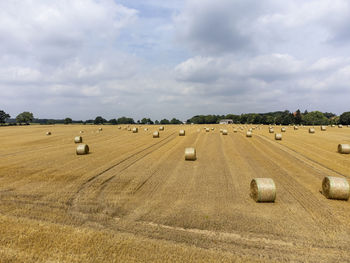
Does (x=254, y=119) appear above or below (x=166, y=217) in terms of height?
above

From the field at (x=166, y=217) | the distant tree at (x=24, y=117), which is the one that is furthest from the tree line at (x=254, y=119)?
the field at (x=166, y=217)

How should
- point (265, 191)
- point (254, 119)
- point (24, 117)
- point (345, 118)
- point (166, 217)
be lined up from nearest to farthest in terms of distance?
point (166, 217) → point (265, 191) → point (345, 118) → point (24, 117) → point (254, 119)

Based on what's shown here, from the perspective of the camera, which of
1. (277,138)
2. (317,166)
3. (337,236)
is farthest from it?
(277,138)

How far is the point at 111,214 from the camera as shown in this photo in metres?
8.24

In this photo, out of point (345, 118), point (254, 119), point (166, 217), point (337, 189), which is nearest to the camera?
point (166, 217)

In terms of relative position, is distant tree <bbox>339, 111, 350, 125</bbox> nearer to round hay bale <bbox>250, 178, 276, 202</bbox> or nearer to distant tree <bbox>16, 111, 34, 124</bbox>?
round hay bale <bbox>250, 178, 276, 202</bbox>

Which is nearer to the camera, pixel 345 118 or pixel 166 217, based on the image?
pixel 166 217

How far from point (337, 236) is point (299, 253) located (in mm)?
1982

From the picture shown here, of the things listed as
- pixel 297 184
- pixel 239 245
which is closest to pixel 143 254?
pixel 239 245

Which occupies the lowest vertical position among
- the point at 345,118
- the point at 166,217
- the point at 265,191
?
the point at 166,217

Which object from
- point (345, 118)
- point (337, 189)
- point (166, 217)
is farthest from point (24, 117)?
point (345, 118)

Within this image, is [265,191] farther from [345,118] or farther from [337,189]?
[345,118]

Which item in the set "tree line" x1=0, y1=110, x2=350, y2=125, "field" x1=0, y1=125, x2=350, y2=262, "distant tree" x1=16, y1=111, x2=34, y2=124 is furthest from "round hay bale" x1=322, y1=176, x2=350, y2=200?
"distant tree" x1=16, y1=111, x2=34, y2=124

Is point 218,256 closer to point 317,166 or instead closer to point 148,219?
point 148,219
